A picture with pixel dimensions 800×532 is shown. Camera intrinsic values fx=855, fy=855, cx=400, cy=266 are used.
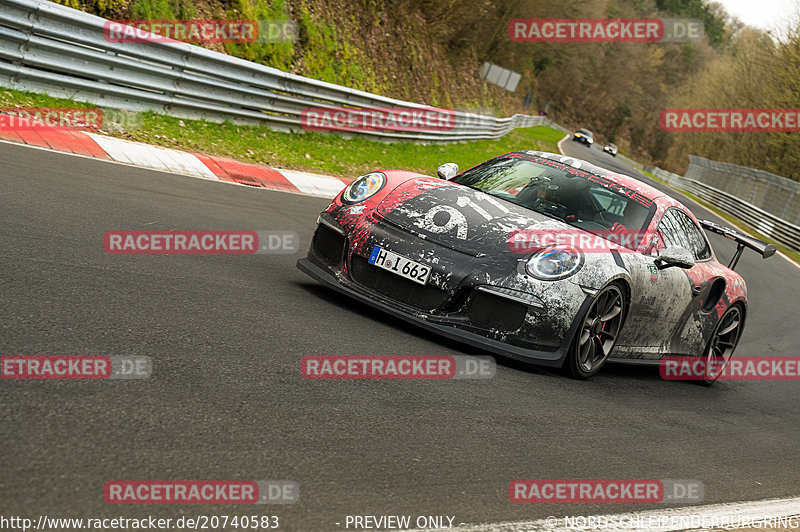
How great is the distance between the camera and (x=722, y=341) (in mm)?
7492

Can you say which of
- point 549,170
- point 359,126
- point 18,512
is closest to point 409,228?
point 549,170

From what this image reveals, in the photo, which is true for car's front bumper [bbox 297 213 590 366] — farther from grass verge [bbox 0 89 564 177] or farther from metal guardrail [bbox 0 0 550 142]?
metal guardrail [bbox 0 0 550 142]

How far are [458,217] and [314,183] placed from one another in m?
6.65

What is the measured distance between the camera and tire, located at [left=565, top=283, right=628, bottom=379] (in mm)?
5378

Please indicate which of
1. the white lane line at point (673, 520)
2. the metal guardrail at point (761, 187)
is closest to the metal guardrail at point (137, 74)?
the white lane line at point (673, 520)

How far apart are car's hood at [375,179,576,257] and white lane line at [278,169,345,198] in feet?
17.8

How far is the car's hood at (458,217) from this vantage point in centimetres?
534

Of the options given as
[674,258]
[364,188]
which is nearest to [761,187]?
[674,258]

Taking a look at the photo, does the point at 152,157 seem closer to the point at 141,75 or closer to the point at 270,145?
the point at 141,75

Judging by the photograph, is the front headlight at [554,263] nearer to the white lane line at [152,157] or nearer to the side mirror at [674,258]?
the side mirror at [674,258]

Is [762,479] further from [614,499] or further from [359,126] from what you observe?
[359,126]

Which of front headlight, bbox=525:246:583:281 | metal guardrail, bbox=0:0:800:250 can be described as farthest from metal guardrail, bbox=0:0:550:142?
front headlight, bbox=525:246:583:281

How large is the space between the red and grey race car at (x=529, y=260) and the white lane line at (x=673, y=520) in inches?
55.4

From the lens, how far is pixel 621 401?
5594 mm
